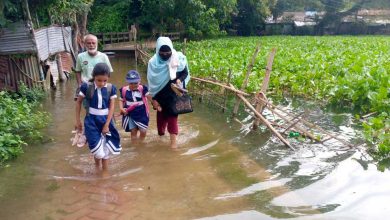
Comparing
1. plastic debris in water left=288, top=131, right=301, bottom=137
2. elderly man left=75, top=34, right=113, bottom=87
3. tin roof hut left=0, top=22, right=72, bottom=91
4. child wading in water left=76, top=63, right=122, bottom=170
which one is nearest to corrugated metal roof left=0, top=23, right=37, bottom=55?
tin roof hut left=0, top=22, right=72, bottom=91

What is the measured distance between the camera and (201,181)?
15.9 feet

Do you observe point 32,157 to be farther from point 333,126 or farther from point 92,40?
point 333,126

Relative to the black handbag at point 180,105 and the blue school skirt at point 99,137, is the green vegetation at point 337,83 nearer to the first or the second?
the black handbag at point 180,105

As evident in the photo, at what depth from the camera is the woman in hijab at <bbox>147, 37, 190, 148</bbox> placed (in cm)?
560

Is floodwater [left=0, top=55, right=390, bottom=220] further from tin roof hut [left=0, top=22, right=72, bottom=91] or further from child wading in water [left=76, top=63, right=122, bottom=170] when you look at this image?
tin roof hut [left=0, top=22, right=72, bottom=91]

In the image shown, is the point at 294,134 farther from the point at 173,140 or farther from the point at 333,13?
the point at 333,13

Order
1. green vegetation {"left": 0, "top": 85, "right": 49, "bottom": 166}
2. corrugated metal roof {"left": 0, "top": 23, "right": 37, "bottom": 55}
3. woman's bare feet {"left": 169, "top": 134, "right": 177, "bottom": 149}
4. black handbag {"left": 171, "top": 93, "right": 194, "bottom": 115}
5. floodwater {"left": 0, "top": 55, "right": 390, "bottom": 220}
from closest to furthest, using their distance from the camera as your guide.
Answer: floodwater {"left": 0, "top": 55, "right": 390, "bottom": 220}, green vegetation {"left": 0, "top": 85, "right": 49, "bottom": 166}, black handbag {"left": 171, "top": 93, "right": 194, "bottom": 115}, woman's bare feet {"left": 169, "top": 134, "right": 177, "bottom": 149}, corrugated metal roof {"left": 0, "top": 23, "right": 37, "bottom": 55}

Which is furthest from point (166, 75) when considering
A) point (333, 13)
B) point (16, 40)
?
point (333, 13)

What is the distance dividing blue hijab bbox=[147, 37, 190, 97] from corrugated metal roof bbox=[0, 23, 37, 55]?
4.91m

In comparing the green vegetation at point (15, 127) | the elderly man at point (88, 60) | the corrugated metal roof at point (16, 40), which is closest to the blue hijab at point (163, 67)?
the elderly man at point (88, 60)

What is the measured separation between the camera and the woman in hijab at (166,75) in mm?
5598

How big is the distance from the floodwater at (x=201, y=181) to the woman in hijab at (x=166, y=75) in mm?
591

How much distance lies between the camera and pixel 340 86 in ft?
28.2

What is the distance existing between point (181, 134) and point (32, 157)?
2444mm
